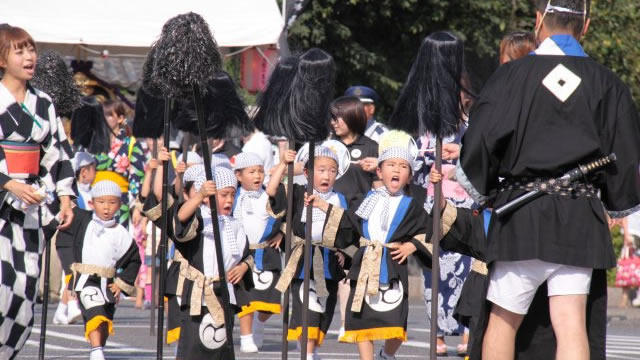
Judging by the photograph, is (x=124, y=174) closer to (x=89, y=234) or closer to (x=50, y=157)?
(x=89, y=234)

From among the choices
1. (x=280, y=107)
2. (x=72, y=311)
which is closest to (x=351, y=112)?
(x=280, y=107)

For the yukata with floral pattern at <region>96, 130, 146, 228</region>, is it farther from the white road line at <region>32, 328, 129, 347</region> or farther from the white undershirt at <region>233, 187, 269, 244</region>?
the white undershirt at <region>233, 187, 269, 244</region>

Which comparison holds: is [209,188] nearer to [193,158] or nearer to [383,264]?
[383,264]

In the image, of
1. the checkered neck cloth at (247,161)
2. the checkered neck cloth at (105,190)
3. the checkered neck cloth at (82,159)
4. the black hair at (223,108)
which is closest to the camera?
the black hair at (223,108)

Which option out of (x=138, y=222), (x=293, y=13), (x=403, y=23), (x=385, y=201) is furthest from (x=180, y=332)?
(x=403, y=23)

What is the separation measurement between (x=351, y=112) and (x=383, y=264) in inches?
95.8

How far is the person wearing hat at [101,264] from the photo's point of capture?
10008mm

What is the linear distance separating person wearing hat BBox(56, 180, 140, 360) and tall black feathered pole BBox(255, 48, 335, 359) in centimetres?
186

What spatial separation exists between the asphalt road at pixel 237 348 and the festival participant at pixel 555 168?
454cm

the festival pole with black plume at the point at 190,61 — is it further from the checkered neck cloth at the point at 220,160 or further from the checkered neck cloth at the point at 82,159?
the checkered neck cloth at the point at 82,159

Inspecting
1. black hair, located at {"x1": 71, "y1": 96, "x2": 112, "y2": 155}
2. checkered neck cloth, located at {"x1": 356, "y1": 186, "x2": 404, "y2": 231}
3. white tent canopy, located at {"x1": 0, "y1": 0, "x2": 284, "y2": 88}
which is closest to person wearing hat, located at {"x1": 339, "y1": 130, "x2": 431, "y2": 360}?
checkered neck cloth, located at {"x1": 356, "y1": 186, "x2": 404, "y2": 231}

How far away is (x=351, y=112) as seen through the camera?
11.3m

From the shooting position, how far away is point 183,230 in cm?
902

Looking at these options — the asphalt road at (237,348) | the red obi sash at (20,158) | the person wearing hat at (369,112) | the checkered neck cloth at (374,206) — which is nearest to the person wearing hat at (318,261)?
the checkered neck cloth at (374,206)
